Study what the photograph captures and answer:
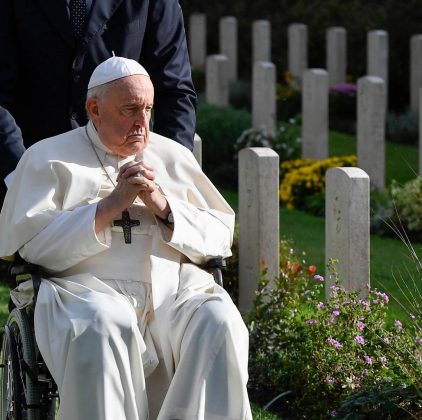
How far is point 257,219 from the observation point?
24.4 ft

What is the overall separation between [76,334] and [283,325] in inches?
80.7

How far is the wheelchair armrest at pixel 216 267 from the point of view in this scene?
539cm

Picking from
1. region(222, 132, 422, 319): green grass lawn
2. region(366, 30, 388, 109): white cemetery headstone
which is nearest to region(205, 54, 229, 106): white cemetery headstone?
region(366, 30, 388, 109): white cemetery headstone

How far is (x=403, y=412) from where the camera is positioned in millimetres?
5629

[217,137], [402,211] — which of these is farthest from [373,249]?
[217,137]

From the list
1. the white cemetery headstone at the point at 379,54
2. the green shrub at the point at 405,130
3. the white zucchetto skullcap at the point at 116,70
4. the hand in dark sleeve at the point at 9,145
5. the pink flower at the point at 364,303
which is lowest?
the pink flower at the point at 364,303

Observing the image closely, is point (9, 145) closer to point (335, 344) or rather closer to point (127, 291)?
point (127, 291)

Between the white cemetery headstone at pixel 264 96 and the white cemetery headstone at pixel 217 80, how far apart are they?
2099mm

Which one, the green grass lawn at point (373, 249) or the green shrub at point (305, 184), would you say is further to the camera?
the green shrub at point (305, 184)

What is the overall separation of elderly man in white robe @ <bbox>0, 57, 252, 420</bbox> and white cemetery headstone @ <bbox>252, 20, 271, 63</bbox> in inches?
521

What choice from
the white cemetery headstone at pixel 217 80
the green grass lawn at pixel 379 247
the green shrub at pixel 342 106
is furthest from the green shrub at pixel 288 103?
the green grass lawn at pixel 379 247

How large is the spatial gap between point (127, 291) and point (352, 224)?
1808mm

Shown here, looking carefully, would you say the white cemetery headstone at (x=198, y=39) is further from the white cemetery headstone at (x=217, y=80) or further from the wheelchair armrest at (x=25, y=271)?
the wheelchair armrest at (x=25, y=271)

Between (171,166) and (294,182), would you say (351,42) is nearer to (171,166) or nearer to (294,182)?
(294,182)
